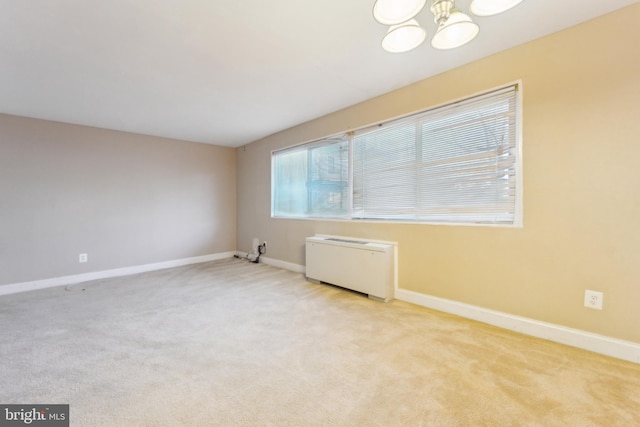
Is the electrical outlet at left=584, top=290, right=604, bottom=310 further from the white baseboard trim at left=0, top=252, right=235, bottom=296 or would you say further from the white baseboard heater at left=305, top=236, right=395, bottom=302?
the white baseboard trim at left=0, top=252, right=235, bottom=296

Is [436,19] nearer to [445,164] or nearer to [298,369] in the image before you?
[445,164]

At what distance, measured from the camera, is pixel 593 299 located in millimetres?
1894

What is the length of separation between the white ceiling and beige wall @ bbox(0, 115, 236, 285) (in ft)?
1.74

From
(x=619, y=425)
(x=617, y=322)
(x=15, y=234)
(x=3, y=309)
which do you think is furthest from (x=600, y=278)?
(x=15, y=234)

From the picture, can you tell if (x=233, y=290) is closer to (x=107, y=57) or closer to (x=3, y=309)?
(x=3, y=309)

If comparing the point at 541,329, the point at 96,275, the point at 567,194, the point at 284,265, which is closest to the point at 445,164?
the point at 567,194

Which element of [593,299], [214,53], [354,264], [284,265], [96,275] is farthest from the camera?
[284,265]

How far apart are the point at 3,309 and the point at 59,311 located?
65 cm

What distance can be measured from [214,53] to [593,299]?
3.43 meters

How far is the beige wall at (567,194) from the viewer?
1.78 m

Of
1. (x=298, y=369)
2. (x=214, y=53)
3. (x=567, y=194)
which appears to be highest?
(x=214, y=53)

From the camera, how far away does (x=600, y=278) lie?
1.87m

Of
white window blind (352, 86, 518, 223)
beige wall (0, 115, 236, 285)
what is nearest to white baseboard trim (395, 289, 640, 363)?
white window blind (352, 86, 518, 223)

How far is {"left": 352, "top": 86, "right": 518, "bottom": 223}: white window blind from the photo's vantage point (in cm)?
229
